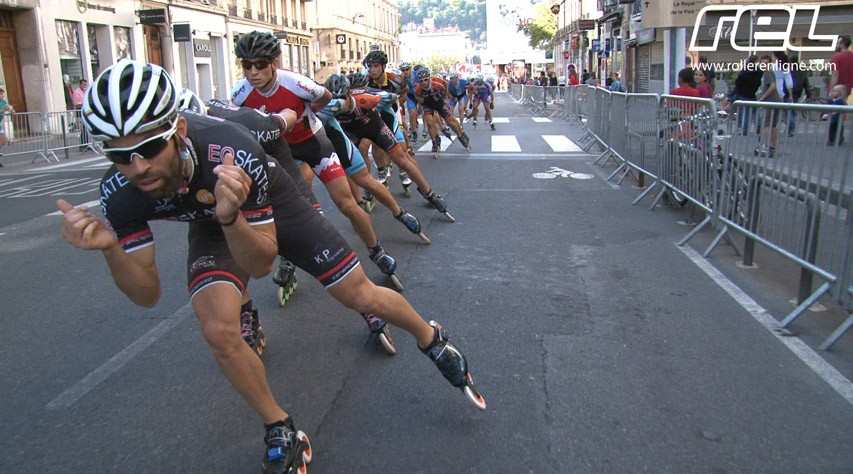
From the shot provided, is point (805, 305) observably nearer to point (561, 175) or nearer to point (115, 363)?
point (115, 363)

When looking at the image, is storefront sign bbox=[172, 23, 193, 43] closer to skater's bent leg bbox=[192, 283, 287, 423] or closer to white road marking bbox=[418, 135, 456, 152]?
white road marking bbox=[418, 135, 456, 152]

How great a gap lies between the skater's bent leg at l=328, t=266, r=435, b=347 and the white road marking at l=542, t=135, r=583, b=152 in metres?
13.4

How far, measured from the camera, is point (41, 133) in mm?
16516

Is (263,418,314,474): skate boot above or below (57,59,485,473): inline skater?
below

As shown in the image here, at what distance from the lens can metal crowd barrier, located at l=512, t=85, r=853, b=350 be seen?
450cm

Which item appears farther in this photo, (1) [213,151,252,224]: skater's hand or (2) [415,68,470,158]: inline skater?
(2) [415,68,470,158]: inline skater

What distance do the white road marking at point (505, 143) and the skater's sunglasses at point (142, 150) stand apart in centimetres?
1413

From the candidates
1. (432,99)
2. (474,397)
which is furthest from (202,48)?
(474,397)

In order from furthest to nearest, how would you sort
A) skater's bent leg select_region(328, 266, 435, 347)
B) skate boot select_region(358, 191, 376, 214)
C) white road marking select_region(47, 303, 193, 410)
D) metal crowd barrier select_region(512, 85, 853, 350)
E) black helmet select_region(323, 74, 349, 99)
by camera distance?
skate boot select_region(358, 191, 376, 214) → black helmet select_region(323, 74, 349, 99) → metal crowd barrier select_region(512, 85, 853, 350) → white road marking select_region(47, 303, 193, 410) → skater's bent leg select_region(328, 266, 435, 347)

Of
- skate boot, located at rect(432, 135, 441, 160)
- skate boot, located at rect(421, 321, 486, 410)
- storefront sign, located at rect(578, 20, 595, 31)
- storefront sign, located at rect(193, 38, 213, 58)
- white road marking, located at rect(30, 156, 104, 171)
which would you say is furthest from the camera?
storefront sign, located at rect(578, 20, 595, 31)

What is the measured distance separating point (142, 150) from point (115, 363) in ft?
7.55

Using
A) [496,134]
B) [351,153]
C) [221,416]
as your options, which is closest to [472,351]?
[221,416]

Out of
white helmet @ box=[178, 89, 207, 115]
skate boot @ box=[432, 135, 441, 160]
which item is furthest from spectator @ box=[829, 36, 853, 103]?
white helmet @ box=[178, 89, 207, 115]

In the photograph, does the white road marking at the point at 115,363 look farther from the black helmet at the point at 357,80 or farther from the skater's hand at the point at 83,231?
the black helmet at the point at 357,80
